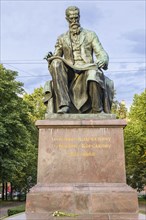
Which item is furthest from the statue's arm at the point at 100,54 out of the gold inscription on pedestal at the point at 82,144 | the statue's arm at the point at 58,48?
the gold inscription on pedestal at the point at 82,144

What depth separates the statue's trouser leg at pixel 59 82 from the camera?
305 inches

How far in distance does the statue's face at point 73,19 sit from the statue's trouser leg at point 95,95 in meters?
1.74

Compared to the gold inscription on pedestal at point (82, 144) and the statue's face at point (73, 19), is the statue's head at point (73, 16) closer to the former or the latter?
the statue's face at point (73, 19)

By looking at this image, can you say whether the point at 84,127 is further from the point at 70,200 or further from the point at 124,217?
the point at 124,217

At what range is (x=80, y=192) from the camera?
6.64 metres

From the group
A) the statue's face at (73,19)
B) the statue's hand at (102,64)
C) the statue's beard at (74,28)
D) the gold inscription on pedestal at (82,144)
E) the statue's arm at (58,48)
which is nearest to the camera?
the gold inscription on pedestal at (82,144)

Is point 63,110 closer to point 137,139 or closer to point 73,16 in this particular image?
point 73,16

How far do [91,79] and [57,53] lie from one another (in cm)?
153

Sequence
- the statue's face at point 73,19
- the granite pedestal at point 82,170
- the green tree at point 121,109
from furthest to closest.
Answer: the green tree at point 121,109 < the statue's face at point 73,19 < the granite pedestal at point 82,170

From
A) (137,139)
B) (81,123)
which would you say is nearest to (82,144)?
(81,123)

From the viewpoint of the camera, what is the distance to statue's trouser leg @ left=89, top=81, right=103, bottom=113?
770cm

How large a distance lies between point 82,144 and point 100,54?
2422 millimetres

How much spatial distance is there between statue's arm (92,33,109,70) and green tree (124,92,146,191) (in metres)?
23.1

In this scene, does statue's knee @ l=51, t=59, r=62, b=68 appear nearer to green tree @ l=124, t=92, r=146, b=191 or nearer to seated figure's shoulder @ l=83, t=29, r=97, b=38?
seated figure's shoulder @ l=83, t=29, r=97, b=38
